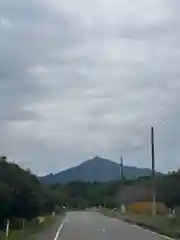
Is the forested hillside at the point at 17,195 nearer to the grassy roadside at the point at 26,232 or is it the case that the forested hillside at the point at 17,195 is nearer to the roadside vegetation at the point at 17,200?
the roadside vegetation at the point at 17,200

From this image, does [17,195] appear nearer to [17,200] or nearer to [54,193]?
[17,200]

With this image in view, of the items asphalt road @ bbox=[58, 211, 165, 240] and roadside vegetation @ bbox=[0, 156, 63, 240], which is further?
roadside vegetation @ bbox=[0, 156, 63, 240]

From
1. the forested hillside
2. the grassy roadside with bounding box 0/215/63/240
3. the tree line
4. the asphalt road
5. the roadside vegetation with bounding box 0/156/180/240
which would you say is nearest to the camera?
the asphalt road

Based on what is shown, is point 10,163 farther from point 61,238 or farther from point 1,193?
point 61,238

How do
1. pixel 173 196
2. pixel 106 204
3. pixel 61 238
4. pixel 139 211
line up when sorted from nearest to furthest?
1. pixel 61 238
2. pixel 139 211
3. pixel 173 196
4. pixel 106 204

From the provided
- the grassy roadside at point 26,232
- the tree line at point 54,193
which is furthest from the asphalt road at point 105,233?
the tree line at point 54,193

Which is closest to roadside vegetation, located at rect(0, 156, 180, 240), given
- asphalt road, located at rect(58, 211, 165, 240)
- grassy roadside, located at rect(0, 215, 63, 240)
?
grassy roadside, located at rect(0, 215, 63, 240)

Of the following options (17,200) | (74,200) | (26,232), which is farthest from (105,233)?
(74,200)

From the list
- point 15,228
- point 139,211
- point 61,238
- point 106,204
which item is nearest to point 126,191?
point 139,211

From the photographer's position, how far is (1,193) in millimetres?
47312

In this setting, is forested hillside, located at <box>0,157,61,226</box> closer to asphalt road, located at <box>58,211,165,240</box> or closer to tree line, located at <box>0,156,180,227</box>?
tree line, located at <box>0,156,180,227</box>

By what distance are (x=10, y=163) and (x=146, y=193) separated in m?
38.5

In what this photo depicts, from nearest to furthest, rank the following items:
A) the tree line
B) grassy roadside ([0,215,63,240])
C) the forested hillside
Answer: grassy roadside ([0,215,63,240])
the forested hillside
the tree line

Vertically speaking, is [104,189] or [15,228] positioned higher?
[104,189]
